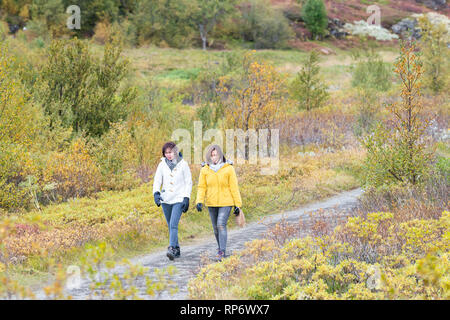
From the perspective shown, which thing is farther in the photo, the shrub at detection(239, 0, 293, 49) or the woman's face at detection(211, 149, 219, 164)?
the shrub at detection(239, 0, 293, 49)

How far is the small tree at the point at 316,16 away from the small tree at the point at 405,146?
50.7 meters

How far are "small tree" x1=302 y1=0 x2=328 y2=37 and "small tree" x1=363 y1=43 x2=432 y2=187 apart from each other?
166ft

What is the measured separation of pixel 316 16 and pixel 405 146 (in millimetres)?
51983

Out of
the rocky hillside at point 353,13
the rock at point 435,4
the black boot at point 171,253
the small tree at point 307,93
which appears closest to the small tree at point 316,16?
the rocky hillside at point 353,13

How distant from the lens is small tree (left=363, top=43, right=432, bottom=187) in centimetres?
919

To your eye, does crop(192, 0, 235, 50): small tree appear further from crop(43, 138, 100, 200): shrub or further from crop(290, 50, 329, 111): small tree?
crop(43, 138, 100, 200): shrub

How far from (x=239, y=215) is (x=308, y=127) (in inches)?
455

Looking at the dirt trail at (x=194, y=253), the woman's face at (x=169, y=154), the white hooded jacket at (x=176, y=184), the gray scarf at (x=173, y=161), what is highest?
the woman's face at (x=169, y=154)

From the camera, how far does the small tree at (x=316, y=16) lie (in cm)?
5775

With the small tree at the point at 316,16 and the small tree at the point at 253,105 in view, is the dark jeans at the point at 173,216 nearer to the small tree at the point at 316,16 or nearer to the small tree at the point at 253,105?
the small tree at the point at 253,105

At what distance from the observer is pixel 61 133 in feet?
42.8

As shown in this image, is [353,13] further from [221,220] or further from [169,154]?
[221,220]

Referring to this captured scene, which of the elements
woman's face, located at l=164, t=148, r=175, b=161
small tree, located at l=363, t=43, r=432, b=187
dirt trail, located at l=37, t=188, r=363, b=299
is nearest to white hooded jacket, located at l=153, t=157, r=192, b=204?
woman's face, located at l=164, t=148, r=175, b=161

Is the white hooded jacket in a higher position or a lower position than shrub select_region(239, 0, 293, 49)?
lower
